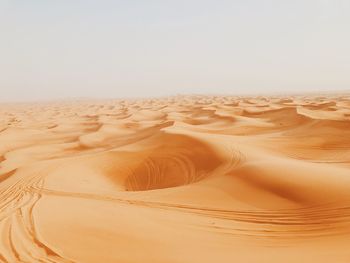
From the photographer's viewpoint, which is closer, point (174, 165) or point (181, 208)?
point (181, 208)

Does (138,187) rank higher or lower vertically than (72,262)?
lower

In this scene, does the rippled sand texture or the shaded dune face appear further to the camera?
the shaded dune face

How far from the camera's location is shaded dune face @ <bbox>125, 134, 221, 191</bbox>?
7.99 m

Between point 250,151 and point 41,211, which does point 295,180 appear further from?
point 41,211

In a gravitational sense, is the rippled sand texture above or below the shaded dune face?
above

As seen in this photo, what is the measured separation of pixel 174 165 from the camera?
29.6 ft

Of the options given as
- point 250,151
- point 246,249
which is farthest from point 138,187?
point 246,249

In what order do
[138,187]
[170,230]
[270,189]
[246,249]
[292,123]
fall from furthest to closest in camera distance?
[292,123] < [138,187] < [270,189] < [170,230] < [246,249]

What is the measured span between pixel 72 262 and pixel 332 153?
27.3 ft

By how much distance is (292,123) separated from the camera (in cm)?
1596

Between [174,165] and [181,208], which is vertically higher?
[181,208]

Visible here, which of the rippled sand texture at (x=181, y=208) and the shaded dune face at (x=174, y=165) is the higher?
the rippled sand texture at (x=181, y=208)

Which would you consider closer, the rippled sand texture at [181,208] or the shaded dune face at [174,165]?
the rippled sand texture at [181,208]

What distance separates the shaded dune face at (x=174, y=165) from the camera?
7988mm
